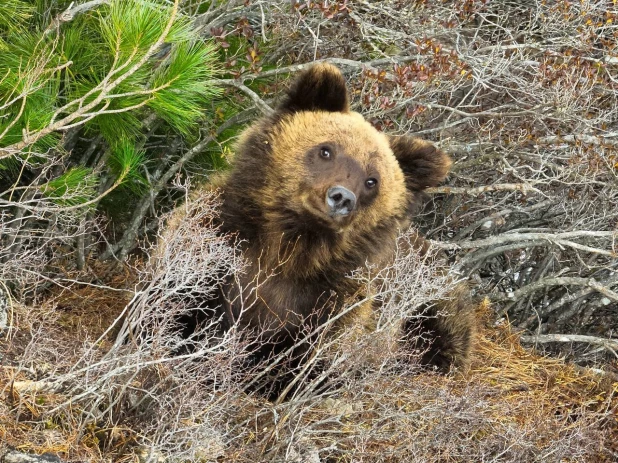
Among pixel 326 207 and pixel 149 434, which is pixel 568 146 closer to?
pixel 326 207

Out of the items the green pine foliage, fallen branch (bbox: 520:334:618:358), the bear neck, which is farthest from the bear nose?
fallen branch (bbox: 520:334:618:358)

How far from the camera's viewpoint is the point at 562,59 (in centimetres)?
565

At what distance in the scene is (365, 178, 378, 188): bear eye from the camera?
4363mm

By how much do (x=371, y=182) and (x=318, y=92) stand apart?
552 mm

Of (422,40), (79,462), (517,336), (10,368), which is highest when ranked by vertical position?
(422,40)

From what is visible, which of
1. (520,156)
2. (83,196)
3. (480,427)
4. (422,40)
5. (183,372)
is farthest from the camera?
(520,156)

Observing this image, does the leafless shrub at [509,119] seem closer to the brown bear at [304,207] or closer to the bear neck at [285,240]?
the brown bear at [304,207]

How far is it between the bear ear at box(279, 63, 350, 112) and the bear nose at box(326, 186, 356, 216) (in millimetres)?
626

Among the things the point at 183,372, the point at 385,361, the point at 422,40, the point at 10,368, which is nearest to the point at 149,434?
the point at 183,372

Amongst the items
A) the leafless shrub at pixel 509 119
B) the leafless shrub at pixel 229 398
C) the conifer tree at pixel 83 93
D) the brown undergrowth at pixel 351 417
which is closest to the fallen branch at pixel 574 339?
the leafless shrub at pixel 509 119

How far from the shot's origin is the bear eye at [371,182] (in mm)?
4363

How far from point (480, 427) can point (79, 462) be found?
2.00m

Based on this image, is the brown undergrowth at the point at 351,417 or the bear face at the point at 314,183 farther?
the bear face at the point at 314,183

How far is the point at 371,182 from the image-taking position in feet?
14.4
